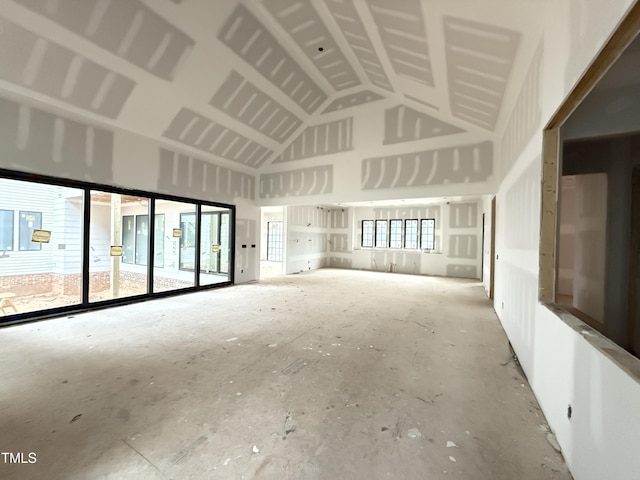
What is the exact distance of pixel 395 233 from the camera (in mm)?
10930

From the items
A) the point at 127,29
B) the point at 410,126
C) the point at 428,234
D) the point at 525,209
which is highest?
the point at 127,29

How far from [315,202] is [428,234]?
17.3 feet

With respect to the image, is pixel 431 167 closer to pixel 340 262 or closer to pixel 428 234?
pixel 428 234

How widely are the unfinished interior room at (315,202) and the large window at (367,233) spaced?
3848mm

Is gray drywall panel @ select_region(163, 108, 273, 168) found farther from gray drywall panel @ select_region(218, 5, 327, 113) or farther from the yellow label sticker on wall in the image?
the yellow label sticker on wall

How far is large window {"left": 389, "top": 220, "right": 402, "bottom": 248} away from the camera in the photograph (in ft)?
35.5

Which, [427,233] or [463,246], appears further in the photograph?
[427,233]

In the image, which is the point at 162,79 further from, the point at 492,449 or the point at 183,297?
the point at 492,449

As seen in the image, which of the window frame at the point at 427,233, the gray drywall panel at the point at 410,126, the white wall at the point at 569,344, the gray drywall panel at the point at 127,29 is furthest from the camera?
the window frame at the point at 427,233

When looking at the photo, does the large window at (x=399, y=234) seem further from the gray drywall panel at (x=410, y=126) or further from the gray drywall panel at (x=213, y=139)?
the gray drywall panel at (x=213, y=139)

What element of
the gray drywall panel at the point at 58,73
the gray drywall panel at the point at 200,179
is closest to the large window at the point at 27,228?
the gray drywall panel at the point at 200,179

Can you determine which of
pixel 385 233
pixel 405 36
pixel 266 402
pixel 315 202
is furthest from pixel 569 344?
pixel 385 233

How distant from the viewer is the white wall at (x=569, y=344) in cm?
117

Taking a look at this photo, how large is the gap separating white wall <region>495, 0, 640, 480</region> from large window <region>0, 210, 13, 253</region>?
7.29 m
